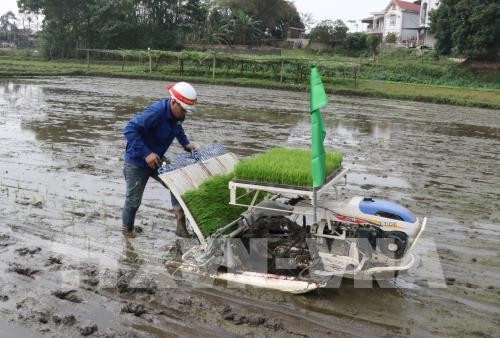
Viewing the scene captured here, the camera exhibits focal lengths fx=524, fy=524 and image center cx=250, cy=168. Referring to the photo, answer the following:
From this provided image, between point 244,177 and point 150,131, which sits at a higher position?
point 150,131

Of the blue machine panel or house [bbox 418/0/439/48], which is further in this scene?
house [bbox 418/0/439/48]

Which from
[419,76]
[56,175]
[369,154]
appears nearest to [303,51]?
[419,76]

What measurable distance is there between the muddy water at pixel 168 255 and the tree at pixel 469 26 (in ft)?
87.6

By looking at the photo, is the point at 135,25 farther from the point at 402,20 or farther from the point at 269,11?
the point at 402,20

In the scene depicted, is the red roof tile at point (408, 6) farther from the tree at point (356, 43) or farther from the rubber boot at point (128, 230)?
the rubber boot at point (128, 230)

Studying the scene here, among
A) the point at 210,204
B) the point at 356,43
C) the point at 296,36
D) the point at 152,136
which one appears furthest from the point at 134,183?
the point at 296,36

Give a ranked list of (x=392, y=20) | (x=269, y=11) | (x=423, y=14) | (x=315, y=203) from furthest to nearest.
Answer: (x=392, y=20) < (x=269, y=11) < (x=423, y=14) < (x=315, y=203)

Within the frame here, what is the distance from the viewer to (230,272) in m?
4.63

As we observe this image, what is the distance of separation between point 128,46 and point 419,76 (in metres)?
29.7

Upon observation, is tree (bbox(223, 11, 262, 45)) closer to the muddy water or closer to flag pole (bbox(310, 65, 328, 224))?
the muddy water

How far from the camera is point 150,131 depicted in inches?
214

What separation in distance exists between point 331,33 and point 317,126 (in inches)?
2024

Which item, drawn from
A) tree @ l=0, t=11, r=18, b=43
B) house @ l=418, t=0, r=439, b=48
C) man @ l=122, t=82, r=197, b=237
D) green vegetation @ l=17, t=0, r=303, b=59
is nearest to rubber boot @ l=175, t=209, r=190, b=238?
man @ l=122, t=82, r=197, b=237

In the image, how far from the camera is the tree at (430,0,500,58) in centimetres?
3578
